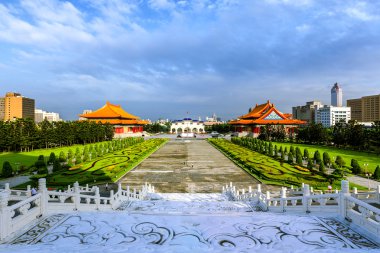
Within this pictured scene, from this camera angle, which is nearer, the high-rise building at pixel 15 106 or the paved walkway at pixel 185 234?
the paved walkway at pixel 185 234

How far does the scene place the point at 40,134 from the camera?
39.8 metres

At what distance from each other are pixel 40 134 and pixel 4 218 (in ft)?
128

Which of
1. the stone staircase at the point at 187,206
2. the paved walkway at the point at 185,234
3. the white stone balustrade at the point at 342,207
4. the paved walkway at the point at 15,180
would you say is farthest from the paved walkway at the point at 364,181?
the paved walkway at the point at 15,180

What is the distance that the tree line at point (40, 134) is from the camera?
35.5 metres

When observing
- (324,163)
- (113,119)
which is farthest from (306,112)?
(324,163)

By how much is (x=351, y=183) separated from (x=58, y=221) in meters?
18.8

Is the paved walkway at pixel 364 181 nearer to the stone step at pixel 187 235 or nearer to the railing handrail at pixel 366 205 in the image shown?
the railing handrail at pixel 366 205

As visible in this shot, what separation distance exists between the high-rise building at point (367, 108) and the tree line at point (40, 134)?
420ft

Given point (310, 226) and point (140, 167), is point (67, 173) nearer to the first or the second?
point (140, 167)

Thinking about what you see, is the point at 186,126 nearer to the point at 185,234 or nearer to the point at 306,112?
the point at 306,112

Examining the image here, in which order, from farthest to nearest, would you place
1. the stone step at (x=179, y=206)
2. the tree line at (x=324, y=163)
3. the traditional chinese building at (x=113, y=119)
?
the traditional chinese building at (x=113, y=119) → the tree line at (x=324, y=163) → the stone step at (x=179, y=206)

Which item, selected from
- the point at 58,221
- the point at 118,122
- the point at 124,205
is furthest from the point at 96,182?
the point at 118,122

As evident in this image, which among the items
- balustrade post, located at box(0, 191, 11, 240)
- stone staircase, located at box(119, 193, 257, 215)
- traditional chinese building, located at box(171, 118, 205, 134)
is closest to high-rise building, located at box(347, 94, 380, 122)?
traditional chinese building, located at box(171, 118, 205, 134)

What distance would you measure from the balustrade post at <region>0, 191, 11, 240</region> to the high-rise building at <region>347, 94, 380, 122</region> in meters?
147
